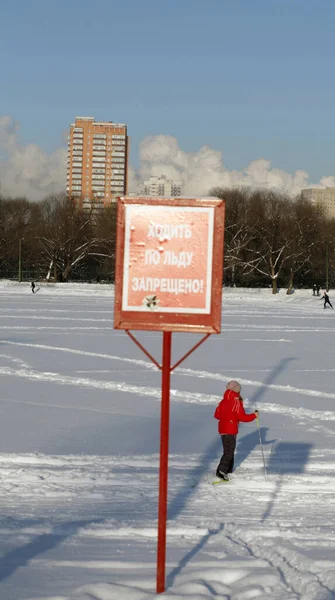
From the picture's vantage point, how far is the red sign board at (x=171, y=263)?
5383 millimetres

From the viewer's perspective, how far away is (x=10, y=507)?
754cm

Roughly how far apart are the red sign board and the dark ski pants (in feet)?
12.6

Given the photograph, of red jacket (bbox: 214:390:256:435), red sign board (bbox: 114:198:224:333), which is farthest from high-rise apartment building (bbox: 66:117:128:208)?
red sign board (bbox: 114:198:224:333)

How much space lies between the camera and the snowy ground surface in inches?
227

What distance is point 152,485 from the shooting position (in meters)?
8.58

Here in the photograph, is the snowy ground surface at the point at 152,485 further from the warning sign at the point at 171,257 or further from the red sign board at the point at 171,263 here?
the warning sign at the point at 171,257

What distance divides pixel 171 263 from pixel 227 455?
4.11m

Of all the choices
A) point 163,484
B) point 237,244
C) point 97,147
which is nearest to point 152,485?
point 163,484

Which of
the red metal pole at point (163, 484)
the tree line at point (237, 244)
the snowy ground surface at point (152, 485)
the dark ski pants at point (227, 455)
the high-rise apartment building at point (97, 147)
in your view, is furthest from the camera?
the high-rise apartment building at point (97, 147)

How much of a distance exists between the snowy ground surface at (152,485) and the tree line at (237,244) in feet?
192

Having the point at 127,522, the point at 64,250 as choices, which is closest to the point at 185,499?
the point at 127,522

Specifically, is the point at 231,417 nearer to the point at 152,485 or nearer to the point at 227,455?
the point at 227,455

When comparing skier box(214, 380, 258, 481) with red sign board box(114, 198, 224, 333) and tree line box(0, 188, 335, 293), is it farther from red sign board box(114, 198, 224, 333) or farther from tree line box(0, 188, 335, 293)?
tree line box(0, 188, 335, 293)

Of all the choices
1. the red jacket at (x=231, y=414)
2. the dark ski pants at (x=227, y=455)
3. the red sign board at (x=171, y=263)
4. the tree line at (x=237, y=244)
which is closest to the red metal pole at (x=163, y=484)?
the red sign board at (x=171, y=263)
